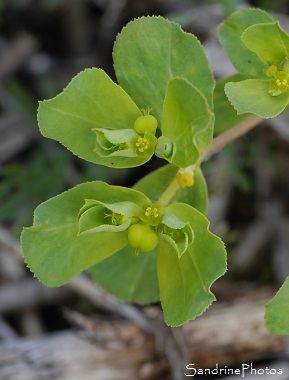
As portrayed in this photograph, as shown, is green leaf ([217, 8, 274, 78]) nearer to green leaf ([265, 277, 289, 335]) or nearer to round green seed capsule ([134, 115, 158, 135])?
round green seed capsule ([134, 115, 158, 135])

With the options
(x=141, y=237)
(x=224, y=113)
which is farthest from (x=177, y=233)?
(x=224, y=113)

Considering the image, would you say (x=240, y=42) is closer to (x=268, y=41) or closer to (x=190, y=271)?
(x=268, y=41)

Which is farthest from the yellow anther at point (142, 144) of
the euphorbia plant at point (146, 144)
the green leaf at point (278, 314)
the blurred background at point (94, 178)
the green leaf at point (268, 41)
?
the blurred background at point (94, 178)

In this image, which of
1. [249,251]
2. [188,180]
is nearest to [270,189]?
[249,251]

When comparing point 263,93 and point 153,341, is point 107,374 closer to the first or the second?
point 153,341

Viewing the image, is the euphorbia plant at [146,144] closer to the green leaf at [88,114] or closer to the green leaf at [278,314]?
the green leaf at [88,114]

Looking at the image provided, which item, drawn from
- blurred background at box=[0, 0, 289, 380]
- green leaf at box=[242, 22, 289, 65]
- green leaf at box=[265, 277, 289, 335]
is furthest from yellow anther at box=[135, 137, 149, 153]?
blurred background at box=[0, 0, 289, 380]
